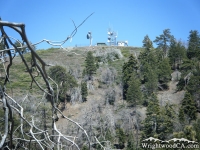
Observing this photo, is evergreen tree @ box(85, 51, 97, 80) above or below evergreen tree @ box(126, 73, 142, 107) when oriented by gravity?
above

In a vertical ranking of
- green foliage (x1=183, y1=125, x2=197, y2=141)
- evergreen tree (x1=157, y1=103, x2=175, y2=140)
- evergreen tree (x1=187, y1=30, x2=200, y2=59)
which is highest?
evergreen tree (x1=187, y1=30, x2=200, y2=59)

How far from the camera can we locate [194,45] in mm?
31453

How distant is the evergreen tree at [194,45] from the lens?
99.7ft

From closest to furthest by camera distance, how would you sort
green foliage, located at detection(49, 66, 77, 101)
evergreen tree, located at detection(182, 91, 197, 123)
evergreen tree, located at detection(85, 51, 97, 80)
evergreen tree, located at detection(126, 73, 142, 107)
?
evergreen tree, located at detection(182, 91, 197, 123), green foliage, located at detection(49, 66, 77, 101), evergreen tree, located at detection(126, 73, 142, 107), evergreen tree, located at detection(85, 51, 97, 80)

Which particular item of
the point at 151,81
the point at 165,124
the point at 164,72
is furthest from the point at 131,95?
the point at 164,72

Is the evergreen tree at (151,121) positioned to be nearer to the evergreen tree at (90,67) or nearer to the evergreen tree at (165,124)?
the evergreen tree at (165,124)

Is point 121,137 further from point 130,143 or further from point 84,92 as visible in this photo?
point 84,92

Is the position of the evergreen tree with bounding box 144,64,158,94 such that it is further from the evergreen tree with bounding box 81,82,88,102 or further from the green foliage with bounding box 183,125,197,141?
the green foliage with bounding box 183,125,197,141

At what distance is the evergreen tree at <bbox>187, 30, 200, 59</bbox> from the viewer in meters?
30.4

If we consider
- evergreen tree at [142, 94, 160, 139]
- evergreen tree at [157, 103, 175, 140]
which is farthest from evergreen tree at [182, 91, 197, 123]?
evergreen tree at [142, 94, 160, 139]

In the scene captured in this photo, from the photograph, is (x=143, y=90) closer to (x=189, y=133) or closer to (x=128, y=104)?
(x=128, y=104)

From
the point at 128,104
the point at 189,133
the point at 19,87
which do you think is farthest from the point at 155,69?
the point at 189,133

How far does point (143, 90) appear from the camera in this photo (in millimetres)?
25578

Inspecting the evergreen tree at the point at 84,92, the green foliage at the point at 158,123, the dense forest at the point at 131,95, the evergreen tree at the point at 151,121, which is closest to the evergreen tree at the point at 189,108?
the dense forest at the point at 131,95
